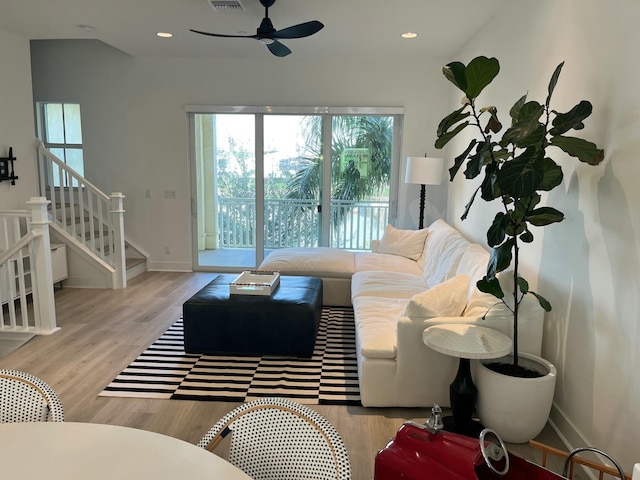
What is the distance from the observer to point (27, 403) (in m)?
1.57

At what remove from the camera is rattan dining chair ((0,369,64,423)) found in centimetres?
156

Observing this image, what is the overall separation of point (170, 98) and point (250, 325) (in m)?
3.87

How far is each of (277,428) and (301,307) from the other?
212 centimetres

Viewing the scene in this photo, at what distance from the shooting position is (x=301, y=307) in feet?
11.5

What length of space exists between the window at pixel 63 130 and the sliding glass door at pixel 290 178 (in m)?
1.59

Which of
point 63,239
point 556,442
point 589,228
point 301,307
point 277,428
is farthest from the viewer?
point 63,239

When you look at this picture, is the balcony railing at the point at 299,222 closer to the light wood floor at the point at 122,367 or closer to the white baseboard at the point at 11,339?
the light wood floor at the point at 122,367

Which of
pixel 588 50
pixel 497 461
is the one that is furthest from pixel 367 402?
pixel 588 50

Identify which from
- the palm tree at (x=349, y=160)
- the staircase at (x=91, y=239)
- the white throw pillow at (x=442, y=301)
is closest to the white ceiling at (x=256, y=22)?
the palm tree at (x=349, y=160)

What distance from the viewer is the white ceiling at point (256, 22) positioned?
3961mm

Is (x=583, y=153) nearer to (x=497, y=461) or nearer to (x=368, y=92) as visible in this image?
(x=497, y=461)

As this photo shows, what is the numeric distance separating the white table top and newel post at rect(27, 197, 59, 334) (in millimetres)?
2929

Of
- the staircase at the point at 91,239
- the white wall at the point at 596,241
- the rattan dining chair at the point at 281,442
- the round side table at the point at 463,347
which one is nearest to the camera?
the rattan dining chair at the point at 281,442

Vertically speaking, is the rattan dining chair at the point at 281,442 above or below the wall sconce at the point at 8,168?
below
